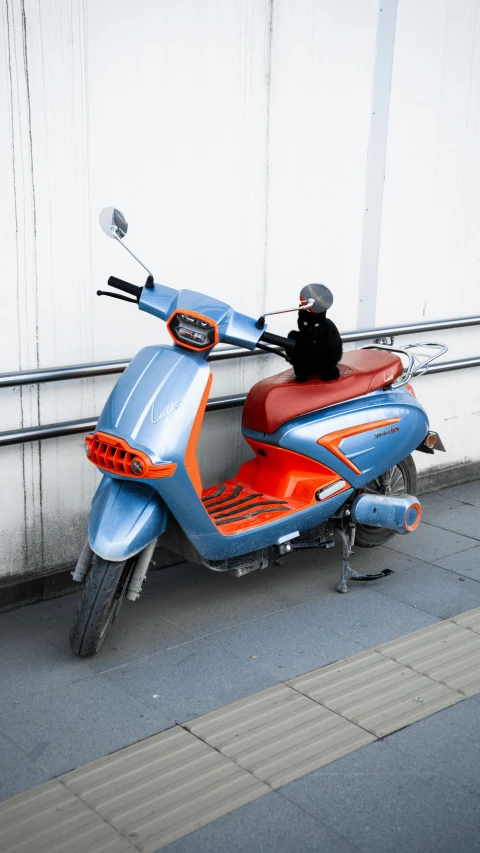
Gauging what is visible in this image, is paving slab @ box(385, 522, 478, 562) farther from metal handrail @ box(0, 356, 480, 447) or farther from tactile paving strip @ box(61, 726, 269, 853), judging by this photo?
tactile paving strip @ box(61, 726, 269, 853)

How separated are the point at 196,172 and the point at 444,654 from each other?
2.16 metres

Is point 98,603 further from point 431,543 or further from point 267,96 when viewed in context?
point 267,96

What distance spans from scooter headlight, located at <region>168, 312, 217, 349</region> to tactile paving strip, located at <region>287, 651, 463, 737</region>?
1.22m

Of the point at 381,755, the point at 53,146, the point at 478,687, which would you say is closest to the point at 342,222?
the point at 53,146

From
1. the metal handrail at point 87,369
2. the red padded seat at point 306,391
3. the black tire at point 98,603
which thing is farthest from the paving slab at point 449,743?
the metal handrail at point 87,369

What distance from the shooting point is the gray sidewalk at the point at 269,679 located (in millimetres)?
2482


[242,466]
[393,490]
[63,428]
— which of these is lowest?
[393,490]

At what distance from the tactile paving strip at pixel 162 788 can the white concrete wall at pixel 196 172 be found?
1.20 metres

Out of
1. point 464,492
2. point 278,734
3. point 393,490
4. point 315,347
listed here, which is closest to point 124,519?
point 278,734

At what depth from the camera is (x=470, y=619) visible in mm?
3686

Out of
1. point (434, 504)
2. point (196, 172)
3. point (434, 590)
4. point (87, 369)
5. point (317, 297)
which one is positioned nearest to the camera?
point (317, 297)

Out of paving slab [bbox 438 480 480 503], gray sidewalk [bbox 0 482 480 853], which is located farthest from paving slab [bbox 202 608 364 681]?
paving slab [bbox 438 480 480 503]

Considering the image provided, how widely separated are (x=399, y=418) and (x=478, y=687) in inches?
47.3

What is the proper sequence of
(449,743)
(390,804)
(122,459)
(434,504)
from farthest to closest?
(434,504) < (122,459) < (449,743) < (390,804)
